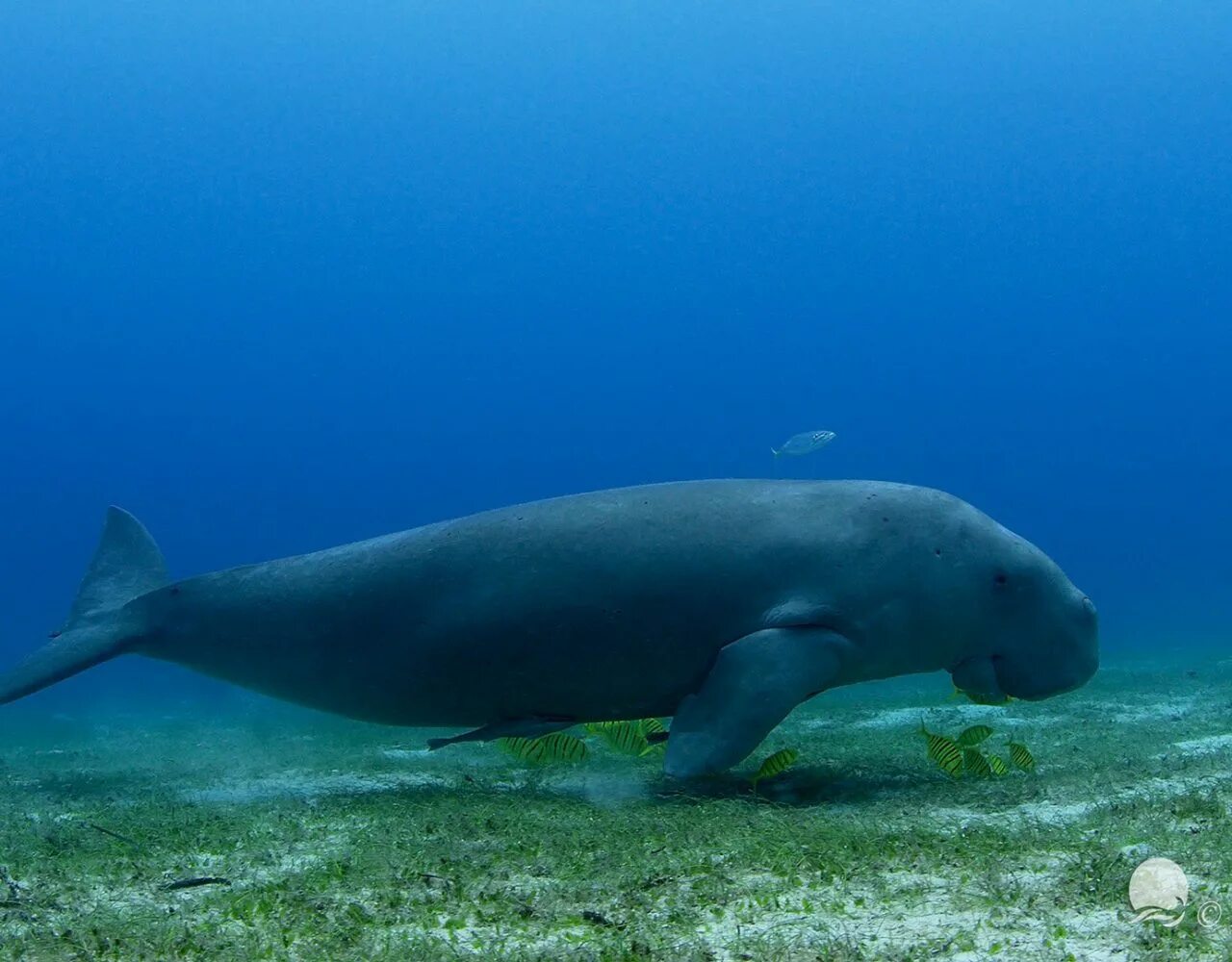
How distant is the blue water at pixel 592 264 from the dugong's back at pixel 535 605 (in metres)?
62.5

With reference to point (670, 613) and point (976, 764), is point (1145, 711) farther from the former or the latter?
point (670, 613)

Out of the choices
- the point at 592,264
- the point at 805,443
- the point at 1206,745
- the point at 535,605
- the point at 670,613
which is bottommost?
the point at 1206,745

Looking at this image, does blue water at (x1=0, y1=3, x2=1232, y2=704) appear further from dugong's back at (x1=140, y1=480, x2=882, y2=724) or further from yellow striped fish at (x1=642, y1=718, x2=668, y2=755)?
dugong's back at (x1=140, y1=480, x2=882, y2=724)

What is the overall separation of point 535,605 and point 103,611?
3.30 metres

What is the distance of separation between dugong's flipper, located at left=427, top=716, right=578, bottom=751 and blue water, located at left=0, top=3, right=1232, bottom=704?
62804mm

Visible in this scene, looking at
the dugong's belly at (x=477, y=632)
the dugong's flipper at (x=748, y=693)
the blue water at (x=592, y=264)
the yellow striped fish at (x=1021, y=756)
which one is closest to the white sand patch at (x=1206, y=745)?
the yellow striped fish at (x=1021, y=756)

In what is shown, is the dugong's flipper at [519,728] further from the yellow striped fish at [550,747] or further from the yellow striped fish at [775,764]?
the yellow striped fish at [775,764]

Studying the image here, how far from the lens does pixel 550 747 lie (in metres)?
6.27

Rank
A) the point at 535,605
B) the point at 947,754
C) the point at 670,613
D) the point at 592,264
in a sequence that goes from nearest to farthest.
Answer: the point at 947,754, the point at 670,613, the point at 535,605, the point at 592,264

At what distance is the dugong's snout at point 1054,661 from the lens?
20.2ft

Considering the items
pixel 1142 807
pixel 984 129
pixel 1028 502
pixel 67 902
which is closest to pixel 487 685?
pixel 67 902

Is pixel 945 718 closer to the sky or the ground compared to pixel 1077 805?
closer to the ground

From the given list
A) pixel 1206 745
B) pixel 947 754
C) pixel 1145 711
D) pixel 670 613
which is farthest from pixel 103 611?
pixel 1145 711

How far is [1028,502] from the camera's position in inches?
5384
